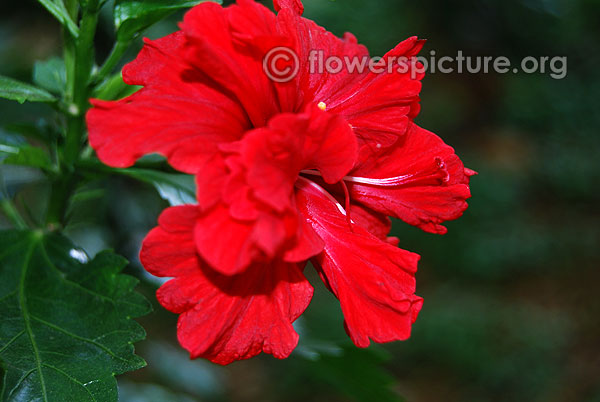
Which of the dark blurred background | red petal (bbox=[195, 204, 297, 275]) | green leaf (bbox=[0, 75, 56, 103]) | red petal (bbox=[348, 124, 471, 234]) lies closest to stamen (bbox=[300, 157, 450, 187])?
red petal (bbox=[348, 124, 471, 234])

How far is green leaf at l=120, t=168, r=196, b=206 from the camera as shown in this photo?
4.02 feet

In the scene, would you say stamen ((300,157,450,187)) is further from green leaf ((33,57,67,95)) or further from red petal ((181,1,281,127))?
green leaf ((33,57,67,95))

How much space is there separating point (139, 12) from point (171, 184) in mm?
395

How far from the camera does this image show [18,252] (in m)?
1.18

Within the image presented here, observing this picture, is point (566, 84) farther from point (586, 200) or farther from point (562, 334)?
point (562, 334)

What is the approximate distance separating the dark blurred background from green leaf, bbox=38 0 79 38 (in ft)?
6.47

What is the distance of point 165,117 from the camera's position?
0.80 m

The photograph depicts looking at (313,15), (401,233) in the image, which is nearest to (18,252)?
(313,15)

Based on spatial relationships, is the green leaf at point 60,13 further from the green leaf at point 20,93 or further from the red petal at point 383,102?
the red petal at point 383,102

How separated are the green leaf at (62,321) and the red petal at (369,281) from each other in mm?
352

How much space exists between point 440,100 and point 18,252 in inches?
210

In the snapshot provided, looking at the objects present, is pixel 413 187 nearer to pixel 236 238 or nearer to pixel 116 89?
pixel 236 238
